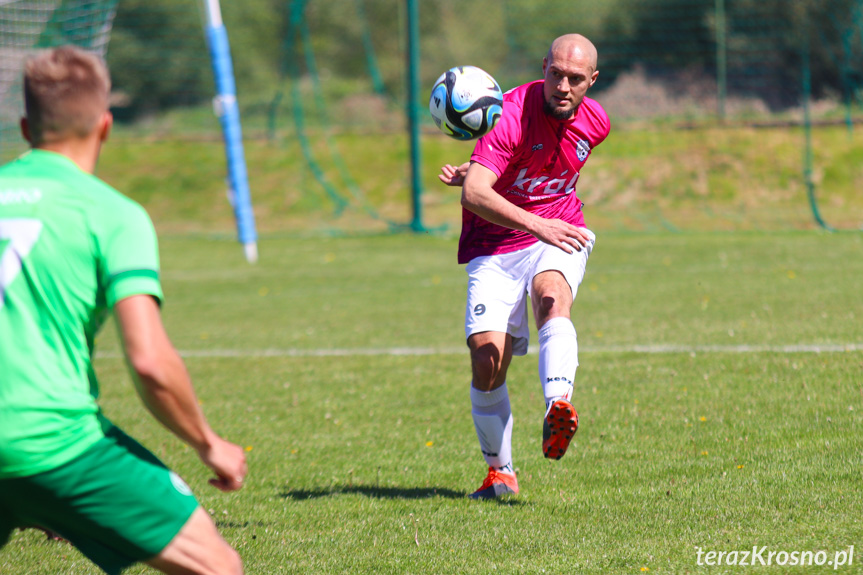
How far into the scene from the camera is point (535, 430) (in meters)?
6.25

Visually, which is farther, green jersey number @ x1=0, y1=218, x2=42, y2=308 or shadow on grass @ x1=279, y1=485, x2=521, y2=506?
shadow on grass @ x1=279, y1=485, x2=521, y2=506

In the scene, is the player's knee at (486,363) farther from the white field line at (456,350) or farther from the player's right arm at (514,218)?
the white field line at (456,350)

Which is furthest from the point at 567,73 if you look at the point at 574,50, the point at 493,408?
the point at 493,408

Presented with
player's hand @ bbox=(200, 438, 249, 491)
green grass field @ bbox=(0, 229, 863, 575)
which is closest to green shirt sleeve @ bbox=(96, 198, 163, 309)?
player's hand @ bbox=(200, 438, 249, 491)

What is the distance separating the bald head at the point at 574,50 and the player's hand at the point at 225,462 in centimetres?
305

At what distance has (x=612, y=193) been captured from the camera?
2372 centimetres

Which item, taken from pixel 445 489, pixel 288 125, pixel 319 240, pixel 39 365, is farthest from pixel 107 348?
pixel 288 125

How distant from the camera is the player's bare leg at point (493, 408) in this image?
192 inches

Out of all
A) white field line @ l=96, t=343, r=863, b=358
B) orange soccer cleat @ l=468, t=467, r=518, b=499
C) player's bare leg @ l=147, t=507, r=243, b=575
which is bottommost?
white field line @ l=96, t=343, r=863, b=358

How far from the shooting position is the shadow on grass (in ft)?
→ 16.4

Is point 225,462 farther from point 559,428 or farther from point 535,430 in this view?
point 535,430

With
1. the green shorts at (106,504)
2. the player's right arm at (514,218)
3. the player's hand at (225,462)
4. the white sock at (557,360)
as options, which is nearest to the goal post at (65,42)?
the player's right arm at (514,218)

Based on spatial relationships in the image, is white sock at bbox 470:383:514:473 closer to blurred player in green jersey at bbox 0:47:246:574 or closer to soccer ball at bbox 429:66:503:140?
soccer ball at bbox 429:66:503:140

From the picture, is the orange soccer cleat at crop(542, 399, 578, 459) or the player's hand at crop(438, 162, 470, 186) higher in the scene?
the player's hand at crop(438, 162, 470, 186)
